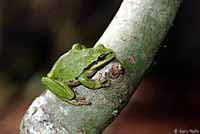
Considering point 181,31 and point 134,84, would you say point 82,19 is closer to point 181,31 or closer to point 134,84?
point 181,31

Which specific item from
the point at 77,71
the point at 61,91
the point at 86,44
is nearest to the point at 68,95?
the point at 61,91

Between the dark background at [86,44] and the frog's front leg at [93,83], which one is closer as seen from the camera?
the frog's front leg at [93,83]

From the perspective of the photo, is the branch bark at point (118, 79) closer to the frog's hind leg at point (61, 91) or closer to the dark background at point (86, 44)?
the frog's hind leg at point (61, 91)

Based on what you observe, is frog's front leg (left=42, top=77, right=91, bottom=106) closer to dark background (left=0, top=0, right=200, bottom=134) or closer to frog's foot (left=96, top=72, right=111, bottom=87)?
frog's foot (left=96, top=72, right=111, bottom=87)

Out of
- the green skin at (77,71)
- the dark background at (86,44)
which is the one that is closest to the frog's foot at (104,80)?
the green skin at (77,71)

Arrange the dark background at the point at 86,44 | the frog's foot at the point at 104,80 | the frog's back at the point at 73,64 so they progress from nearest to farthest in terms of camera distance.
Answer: the frog's foot at the point at 104,80, the frog's back at the point at 73,64, the dark background at the point at 86,44

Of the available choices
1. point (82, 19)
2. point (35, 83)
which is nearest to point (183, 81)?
point (82, 19)
